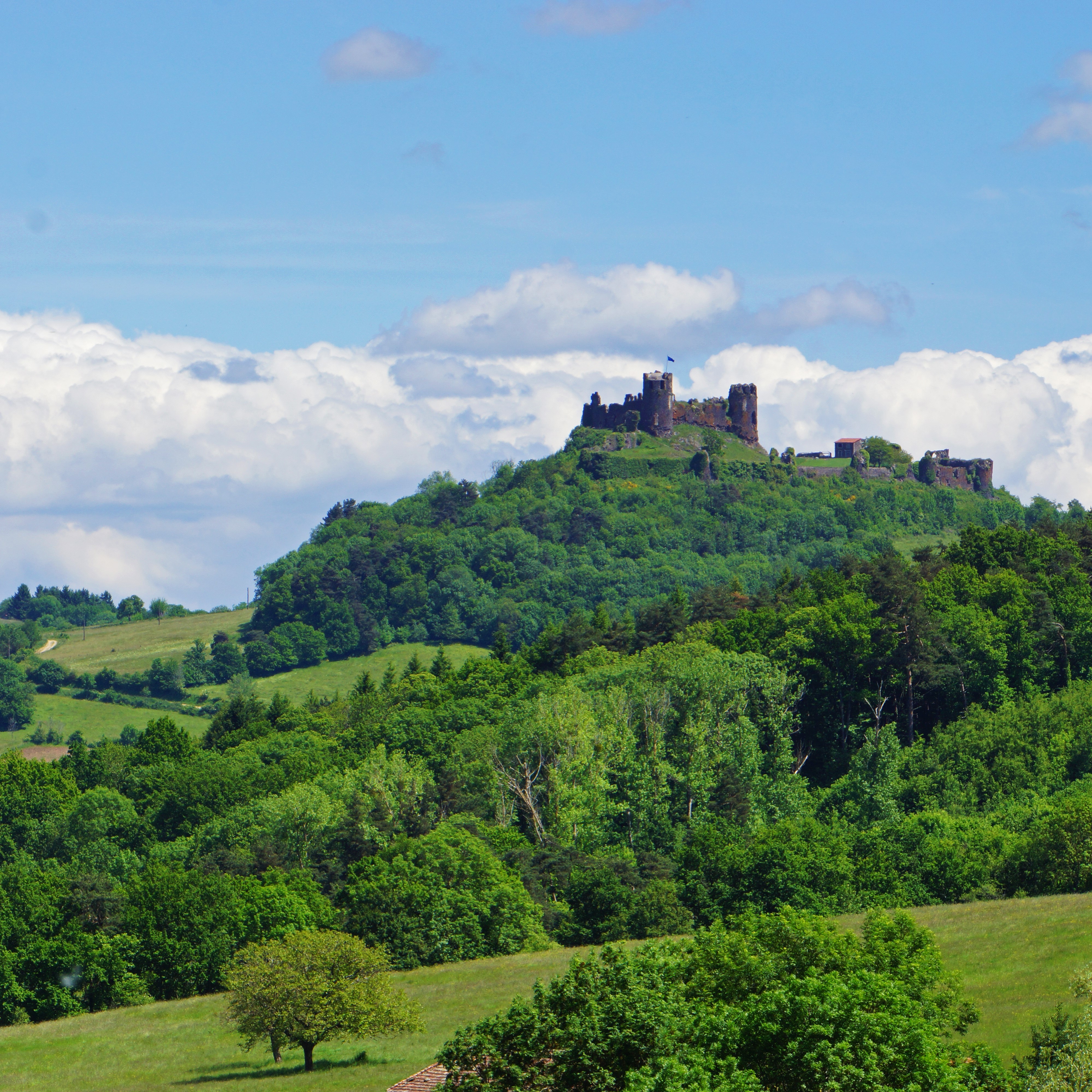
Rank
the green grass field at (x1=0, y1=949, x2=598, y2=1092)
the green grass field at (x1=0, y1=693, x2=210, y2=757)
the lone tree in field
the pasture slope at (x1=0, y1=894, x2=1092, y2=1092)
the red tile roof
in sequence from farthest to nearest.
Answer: the green grass field at (x1=0, y1=693, x2=210, y2=757), the lone tree in field, the green grass field at (x1=0, y1=949, x2=598, y2=1092), the pasture slope at (x1=0, y1=894, x2=1092, y2=1092), the red tile roof

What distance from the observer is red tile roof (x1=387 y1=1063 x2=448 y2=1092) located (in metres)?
40.1

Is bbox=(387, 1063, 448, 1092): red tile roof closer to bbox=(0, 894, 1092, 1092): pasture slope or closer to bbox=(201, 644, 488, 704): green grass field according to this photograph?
bbox=(0, 894, 1092, 1092): pasture slope

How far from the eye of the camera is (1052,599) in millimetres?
107062

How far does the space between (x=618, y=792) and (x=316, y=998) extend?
1782 inches

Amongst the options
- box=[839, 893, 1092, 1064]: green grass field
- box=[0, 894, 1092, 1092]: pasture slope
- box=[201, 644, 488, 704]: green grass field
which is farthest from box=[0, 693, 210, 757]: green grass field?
box=[839, 893, 1092, 1064]: green grass field

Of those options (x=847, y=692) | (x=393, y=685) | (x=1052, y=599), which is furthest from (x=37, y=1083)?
(x=393, y=685)

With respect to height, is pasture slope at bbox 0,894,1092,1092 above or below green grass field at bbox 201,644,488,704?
below

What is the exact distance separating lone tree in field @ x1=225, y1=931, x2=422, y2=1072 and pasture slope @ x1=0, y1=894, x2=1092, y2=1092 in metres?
1.12

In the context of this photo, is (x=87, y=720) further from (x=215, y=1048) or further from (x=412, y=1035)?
(x=412, y=1035)

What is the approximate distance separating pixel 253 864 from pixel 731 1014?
201 ft

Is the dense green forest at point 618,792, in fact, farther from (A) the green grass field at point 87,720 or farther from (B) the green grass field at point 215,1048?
(A) the green grass field at point 87,720

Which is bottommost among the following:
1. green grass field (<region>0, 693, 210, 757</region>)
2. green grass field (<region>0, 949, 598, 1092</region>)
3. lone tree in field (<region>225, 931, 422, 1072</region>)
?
green grass field (<region>0, 949, 598, 1092</region>)

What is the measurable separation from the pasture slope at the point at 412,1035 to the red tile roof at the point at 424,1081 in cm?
613

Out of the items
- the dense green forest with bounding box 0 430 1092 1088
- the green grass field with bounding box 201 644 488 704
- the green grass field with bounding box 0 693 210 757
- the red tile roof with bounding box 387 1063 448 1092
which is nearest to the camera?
the red tile roof with bounding box 387 1063 448 1092
